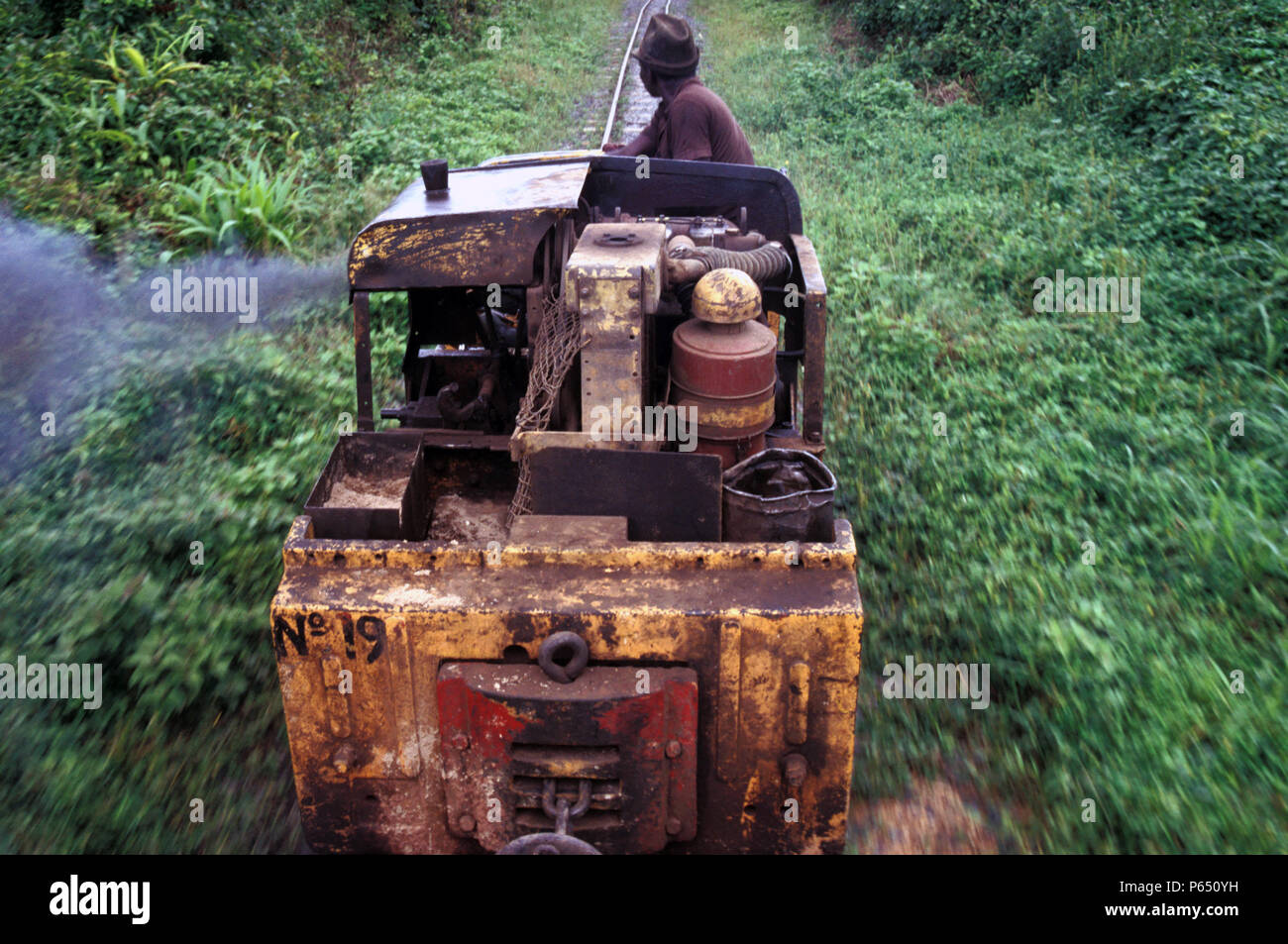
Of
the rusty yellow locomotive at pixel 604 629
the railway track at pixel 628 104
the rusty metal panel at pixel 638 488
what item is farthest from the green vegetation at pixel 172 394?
the rusty metal panel at pixel 638 488

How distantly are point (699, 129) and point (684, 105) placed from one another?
6.4 inches

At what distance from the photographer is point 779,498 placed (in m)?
2.99

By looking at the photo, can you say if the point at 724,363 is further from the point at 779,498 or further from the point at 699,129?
the point at 699,129

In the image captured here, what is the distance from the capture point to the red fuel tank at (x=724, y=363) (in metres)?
3.32

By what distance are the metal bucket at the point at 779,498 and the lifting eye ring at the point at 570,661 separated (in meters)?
0.64

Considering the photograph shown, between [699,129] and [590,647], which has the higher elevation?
[699,129]

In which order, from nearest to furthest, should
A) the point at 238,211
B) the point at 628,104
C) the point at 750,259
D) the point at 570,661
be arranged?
the point at 570,661 < the point at 750,259 < the point at 238,211 < the point at 628,104

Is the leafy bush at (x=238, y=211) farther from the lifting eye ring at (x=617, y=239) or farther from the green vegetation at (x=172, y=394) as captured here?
the lifting eye ring at (x=617, y=239)

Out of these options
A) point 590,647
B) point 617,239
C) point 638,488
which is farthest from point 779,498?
point 617,239

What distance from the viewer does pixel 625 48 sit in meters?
17.9

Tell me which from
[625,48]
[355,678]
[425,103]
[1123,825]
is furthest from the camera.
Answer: [625,48]

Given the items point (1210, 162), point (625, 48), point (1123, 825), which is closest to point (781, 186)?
point (1123, 825)

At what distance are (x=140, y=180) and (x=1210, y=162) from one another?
27.6ft
